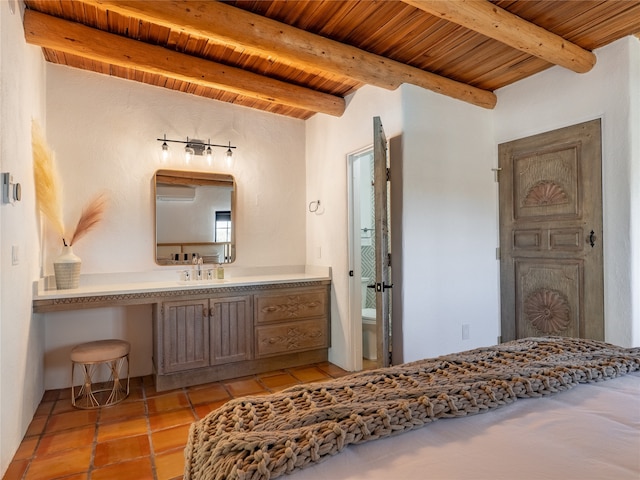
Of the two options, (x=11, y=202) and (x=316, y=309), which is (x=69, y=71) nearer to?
(x=11, y=202)

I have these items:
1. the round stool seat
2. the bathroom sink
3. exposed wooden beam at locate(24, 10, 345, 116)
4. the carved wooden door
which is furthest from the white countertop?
the carved wooden door

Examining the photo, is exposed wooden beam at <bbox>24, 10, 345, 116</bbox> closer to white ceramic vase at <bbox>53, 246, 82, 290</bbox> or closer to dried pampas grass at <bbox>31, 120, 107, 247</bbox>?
dried pampas grass at <bbox>31, 120, 107, 247</bbox>

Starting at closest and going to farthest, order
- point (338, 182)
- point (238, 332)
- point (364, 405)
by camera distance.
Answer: point (364, 405) → point (238, 332) → point (338, 182)

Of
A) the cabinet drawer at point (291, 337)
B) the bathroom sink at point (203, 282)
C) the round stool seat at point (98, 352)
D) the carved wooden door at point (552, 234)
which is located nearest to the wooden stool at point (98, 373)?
the round stool seat at point (98, 352)

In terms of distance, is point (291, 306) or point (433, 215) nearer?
point (433, 215)

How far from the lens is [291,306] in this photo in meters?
3.41

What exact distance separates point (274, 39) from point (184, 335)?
2.30 m

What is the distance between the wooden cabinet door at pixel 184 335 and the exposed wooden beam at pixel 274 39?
1.97m

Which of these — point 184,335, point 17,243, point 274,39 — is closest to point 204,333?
point 184,335

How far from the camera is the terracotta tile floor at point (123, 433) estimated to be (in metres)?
1.90

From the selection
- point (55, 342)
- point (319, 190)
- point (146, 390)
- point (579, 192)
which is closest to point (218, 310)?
point (146, 390)

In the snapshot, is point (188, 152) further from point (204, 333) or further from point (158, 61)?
point (204, 333)

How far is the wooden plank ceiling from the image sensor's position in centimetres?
217

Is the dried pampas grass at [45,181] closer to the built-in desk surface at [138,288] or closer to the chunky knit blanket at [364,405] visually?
the built-in desk surface at [138,288]
